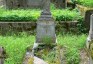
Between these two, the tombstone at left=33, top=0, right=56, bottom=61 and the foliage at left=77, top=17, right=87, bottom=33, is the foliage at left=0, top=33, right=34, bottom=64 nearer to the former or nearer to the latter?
the tombstone at left=33, top=0, right=56, bottom=61

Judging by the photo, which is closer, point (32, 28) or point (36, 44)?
point (36, 44)

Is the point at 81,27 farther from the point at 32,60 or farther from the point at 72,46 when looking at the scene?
the point at 32,60

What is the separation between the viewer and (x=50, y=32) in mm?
8062

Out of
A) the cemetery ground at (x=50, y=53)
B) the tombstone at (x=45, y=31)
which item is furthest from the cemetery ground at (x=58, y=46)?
the tombstone at (x=45, y=31)

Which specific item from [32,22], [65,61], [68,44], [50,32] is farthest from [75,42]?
[32,22]

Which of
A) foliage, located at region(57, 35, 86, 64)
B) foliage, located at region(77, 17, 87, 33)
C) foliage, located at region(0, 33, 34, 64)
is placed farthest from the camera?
foliage, located at region(77, 17, 87, 33)

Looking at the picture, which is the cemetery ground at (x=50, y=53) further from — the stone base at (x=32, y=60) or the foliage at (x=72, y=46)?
the stone base at (x=32, y=60)

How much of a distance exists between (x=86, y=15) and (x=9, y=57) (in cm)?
393

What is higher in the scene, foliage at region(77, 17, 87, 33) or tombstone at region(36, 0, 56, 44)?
tombstone at region(36, 0, 56, 44)

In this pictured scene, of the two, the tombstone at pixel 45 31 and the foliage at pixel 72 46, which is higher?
the tombstone at pixel 45 31

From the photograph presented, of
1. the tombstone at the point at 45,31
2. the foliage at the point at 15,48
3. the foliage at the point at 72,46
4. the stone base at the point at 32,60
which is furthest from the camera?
the tombstone at the point at 45,31

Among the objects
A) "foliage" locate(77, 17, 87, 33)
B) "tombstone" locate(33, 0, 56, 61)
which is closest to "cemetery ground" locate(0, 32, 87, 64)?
"tombstone" locate(33, 0, 56, 61)

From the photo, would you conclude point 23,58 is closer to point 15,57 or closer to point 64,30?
point 15,57

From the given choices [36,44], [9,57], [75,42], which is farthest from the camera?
[75,42]
